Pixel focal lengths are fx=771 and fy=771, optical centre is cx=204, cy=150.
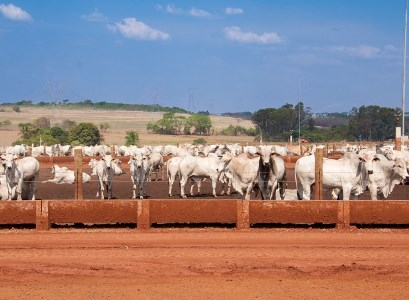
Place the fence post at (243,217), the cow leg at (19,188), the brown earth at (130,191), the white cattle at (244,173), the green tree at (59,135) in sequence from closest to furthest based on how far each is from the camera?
the fence post at (243,217) → the white cattle at (244,173) → the cow leg at (19,188) → the brown earth at (130,191) → the green tree at (59,135)

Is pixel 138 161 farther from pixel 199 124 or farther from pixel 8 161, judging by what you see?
pixel 199 124

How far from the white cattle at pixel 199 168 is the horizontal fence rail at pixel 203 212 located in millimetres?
12377

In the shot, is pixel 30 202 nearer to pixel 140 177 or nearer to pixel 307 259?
pixel 307 259

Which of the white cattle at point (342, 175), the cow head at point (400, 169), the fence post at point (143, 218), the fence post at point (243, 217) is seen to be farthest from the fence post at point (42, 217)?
the cow head at point (400, 169)

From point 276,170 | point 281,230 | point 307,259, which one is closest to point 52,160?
point 276,170

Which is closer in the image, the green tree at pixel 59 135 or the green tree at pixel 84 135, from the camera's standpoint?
the green tree at pixel 84 135

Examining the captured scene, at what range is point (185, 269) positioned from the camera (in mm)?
14031

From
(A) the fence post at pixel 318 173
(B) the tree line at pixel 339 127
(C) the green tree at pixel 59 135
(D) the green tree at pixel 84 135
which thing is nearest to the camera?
(A) the fence post at pixel 318 173

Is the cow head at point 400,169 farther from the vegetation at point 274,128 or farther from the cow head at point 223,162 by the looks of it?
the vegetation at point 274,128

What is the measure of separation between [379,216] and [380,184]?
4.58 meters

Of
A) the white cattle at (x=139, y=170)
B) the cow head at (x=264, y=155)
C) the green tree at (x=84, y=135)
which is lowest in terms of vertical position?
the white cattle at (x=139, y=170)

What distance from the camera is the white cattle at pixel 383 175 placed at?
22.8 metres

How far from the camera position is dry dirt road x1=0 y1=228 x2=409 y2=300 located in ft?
41.1

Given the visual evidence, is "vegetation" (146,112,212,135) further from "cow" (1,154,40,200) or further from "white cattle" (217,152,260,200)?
"white cattle" (217,152,260,200)
